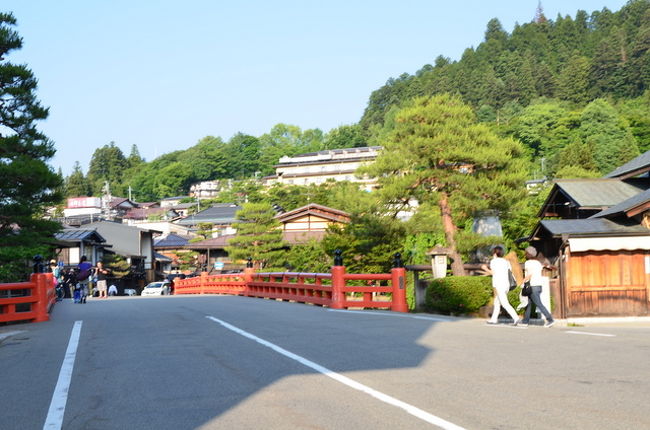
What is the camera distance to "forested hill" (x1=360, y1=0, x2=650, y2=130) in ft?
395

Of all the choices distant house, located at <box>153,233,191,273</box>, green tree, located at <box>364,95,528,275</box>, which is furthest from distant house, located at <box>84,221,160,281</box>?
green tree, located at <box>364,95,528,275</box>

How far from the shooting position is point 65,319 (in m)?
16.4

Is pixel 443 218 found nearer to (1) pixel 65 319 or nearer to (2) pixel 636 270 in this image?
(2) pixel 636 270

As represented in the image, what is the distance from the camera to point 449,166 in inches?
1093

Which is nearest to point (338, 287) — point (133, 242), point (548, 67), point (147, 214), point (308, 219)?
point (308, 219)

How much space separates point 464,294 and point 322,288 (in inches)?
182

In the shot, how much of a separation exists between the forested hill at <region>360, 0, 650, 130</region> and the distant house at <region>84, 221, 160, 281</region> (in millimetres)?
62497

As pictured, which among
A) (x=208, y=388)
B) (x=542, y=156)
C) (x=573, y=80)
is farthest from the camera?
(x=573, y=80)

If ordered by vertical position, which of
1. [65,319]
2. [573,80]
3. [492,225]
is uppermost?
[573,80]

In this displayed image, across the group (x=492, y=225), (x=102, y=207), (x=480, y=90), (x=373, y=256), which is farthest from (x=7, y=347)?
(x=480, y=90)

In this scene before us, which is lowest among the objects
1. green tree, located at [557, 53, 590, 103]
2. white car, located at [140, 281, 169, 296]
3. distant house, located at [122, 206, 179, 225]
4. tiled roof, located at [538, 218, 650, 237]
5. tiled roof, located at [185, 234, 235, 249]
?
white car, located at [140, 281, 169, 296]

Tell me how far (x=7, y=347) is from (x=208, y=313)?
20.0ft

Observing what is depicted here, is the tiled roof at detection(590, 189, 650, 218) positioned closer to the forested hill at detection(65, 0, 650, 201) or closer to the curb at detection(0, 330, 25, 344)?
the curb at detection(0, 330, 25, 344)

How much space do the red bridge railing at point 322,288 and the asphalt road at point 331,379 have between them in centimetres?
573
